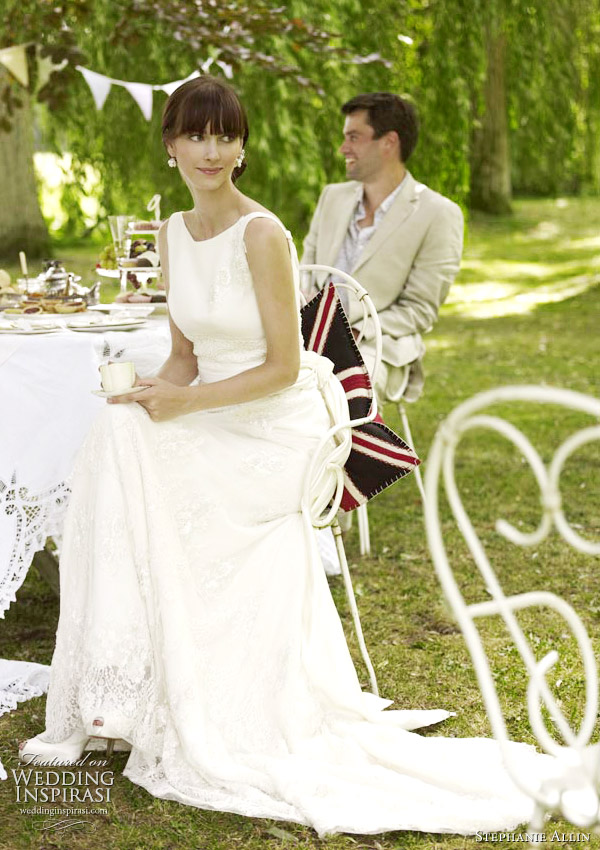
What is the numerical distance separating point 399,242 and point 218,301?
1.55 meters

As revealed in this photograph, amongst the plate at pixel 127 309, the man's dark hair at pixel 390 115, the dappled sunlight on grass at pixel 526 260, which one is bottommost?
the dappled sunlight on grass at pixel 526 260

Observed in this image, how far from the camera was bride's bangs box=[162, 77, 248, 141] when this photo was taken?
8.25ft

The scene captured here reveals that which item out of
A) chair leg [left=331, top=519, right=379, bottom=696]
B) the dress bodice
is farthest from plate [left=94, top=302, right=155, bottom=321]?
chair leg [left=331, top=519, right=379, bottom=696]

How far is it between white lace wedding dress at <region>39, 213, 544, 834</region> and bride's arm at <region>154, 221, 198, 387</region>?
0.14 metres

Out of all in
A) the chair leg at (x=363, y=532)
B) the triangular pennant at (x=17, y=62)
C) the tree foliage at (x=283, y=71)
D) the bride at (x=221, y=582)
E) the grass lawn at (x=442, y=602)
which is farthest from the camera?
the tree foliage at (x=283, y=71)

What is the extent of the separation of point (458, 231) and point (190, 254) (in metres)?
1.64

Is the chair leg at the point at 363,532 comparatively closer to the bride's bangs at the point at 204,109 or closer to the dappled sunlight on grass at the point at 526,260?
the bride's bangs at the point at 204,109

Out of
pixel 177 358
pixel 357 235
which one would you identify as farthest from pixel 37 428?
pixel 357 235

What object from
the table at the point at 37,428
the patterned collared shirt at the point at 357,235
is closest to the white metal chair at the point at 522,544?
the table at the point at 37,428

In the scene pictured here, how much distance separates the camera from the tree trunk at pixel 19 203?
10234 millimetres

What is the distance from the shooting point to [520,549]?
4.07m

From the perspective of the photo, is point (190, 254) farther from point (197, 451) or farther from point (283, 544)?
point (283, 544)

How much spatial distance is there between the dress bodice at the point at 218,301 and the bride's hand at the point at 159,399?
0.51 feet

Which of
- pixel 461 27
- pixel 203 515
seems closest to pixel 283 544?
pixel 203 515
